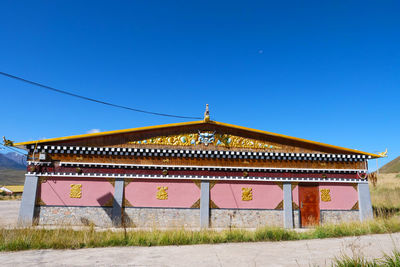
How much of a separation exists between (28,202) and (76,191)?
2509 millimetres

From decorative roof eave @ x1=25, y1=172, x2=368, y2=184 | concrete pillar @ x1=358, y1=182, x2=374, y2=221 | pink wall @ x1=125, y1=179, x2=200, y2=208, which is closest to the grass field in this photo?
decorative roof eave @ x1=25, y1=172, x2=368, y2=184

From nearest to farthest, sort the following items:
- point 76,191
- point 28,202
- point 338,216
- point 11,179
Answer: point 28,202, point 76,191, point 338,216, point 11,179

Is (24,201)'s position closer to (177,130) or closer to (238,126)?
(177,130)

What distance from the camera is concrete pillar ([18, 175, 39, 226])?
13.2 meters

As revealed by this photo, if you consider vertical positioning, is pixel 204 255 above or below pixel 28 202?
below

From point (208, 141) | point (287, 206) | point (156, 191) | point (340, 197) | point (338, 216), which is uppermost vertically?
point (208, 141)

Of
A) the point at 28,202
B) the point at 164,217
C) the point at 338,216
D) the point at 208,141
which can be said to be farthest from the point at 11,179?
the point at 338,216

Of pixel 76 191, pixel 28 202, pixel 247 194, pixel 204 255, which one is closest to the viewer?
pixel 204 255

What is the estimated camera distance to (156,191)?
14.2 metres

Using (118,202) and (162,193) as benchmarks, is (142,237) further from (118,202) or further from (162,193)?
(118,202)

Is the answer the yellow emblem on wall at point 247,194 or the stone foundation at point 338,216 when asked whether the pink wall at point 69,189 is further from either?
the stone foundation at point 338,216

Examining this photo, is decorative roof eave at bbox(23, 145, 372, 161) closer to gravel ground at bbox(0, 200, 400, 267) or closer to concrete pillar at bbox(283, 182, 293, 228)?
concrete pillar at bbox(283, 182, 293, 228)

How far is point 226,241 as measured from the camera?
32.2 feet

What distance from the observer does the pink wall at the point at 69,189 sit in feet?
45.2
